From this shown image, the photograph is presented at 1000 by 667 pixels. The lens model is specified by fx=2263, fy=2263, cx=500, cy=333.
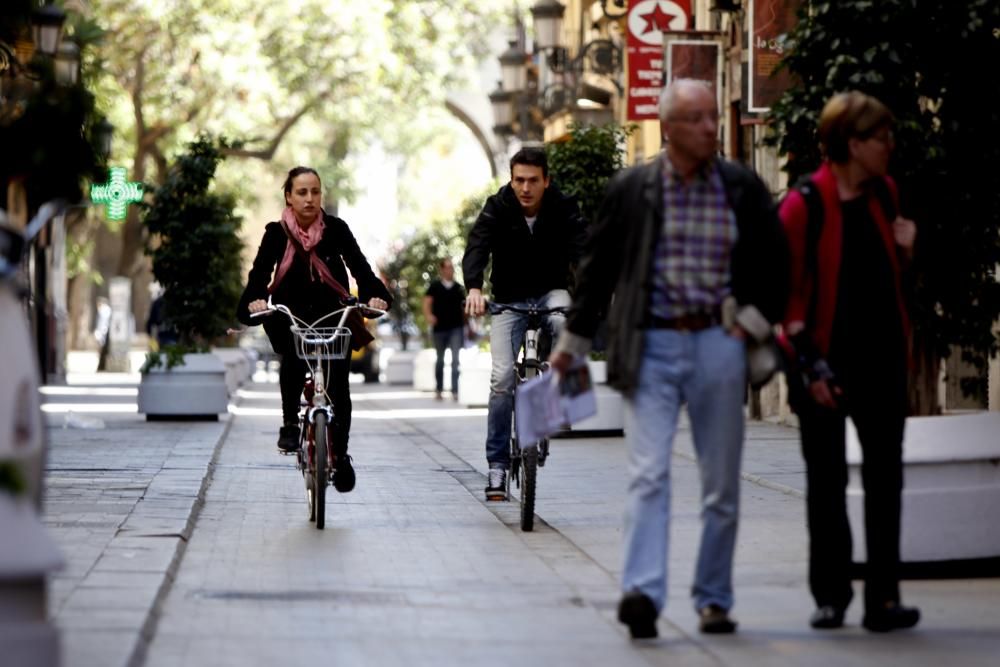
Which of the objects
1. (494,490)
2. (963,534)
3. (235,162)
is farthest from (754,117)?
(235,162)

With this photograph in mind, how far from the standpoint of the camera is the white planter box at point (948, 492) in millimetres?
8805

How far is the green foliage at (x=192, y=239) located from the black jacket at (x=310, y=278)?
12274mm

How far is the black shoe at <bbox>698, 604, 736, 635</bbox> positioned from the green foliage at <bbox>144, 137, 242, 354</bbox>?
1699 cm

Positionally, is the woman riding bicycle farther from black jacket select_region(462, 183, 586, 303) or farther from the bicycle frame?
black jacket select_region(462, 183, 586, 303)

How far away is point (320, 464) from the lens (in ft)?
36.3

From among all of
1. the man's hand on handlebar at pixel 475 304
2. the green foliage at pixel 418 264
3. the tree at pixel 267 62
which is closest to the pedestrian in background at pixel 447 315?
the green foliage at pixel 418 264

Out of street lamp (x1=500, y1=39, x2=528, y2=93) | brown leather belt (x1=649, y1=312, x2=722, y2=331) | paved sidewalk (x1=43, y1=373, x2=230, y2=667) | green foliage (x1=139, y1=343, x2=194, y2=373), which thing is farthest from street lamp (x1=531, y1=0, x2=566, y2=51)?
brown leather belt (x1=649, y1=312, x2=722, y2=331)

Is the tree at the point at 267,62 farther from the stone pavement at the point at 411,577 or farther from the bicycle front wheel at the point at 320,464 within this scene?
the bicycle front wheel at the point at 320,464

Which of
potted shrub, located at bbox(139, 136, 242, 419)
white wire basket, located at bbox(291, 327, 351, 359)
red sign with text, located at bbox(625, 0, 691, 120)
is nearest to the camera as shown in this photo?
white wire basket, located at bbox(291, 327, 351, 359)

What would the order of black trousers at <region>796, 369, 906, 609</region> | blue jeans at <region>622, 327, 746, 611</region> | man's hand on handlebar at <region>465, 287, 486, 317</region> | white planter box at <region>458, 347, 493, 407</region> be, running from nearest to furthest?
1. blue jeans at <region>622, 327, 746, 611</region>
2. black trousers at <region>796, 369, 906, 609</region>
3. man's hand on handlebar at <region>465, 287, 486, 317</region>
4. white planter box at <region>458, 347, 493, 407</region>

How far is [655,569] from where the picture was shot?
7297 mm

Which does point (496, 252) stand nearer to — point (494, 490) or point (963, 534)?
point (494, 490)

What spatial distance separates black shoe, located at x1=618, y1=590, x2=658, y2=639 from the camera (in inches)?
288

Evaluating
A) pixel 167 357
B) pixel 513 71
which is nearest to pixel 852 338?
pixel 167 357
